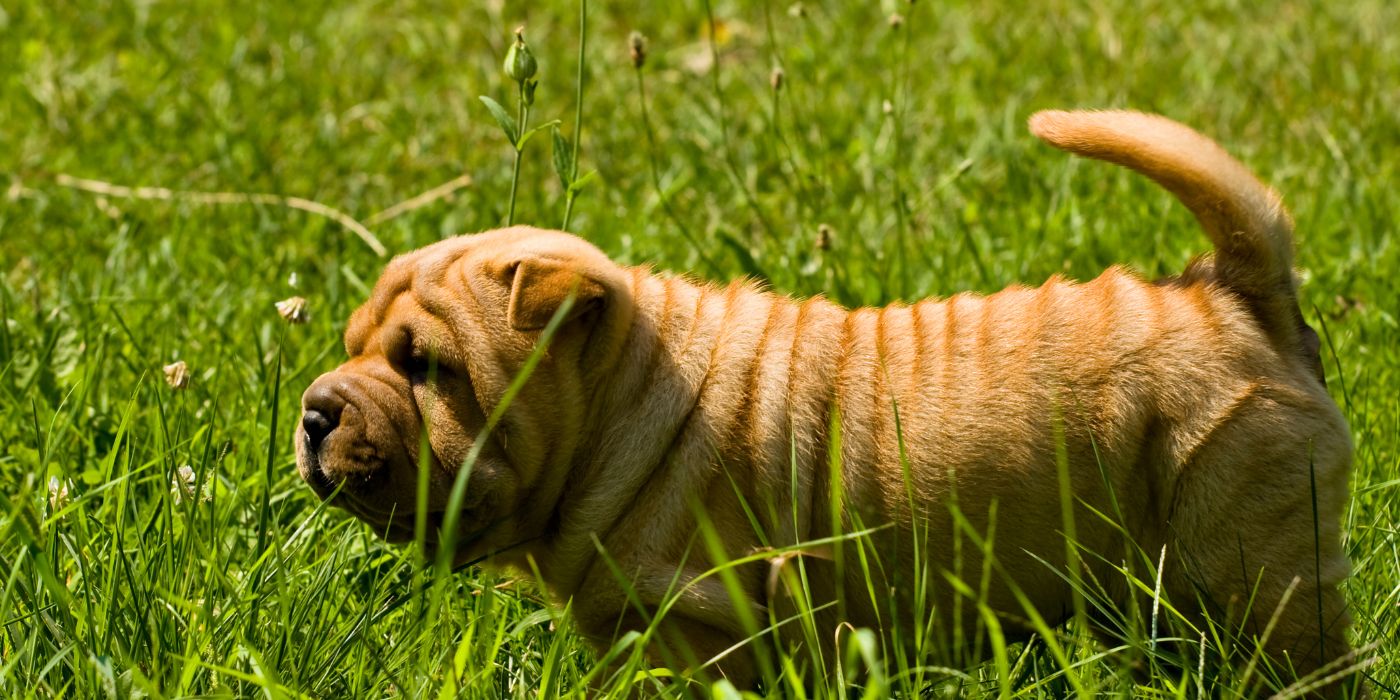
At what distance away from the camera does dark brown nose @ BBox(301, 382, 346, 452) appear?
3.33m

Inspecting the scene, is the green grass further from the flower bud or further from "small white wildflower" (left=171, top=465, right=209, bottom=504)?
the flower bud

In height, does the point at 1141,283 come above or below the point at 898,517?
above

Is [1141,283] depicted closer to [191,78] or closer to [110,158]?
[110,158]

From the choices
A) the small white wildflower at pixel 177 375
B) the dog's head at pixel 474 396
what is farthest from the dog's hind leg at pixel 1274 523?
the small white wildflower at pixel 177 375

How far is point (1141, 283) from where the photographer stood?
11.3 ft

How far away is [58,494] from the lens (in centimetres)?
334

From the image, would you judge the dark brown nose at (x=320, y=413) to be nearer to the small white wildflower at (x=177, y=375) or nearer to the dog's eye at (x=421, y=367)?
the dog's eye at (x=421, y=367)

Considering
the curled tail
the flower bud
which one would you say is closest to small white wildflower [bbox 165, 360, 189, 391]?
the flower bud

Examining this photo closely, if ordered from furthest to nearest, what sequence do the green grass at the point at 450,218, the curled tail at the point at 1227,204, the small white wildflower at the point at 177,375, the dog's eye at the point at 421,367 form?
the small white wildflower at the point at 177,375, the dog's eye at the point at 421,367, the curled tail at the point at 1227,204, the green grass at the point at 450,218

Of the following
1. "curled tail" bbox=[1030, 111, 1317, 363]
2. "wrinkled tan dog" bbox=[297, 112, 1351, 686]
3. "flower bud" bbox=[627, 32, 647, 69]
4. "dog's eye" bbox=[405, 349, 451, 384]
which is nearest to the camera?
"wrinkled tan dog" bbox=[297, 112, 1351, 686]

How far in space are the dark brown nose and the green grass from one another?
10cm

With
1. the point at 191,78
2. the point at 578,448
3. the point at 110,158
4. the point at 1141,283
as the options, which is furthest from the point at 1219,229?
the point at 191,78

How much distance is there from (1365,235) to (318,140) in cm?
406

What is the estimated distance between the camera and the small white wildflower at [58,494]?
3.37 m
